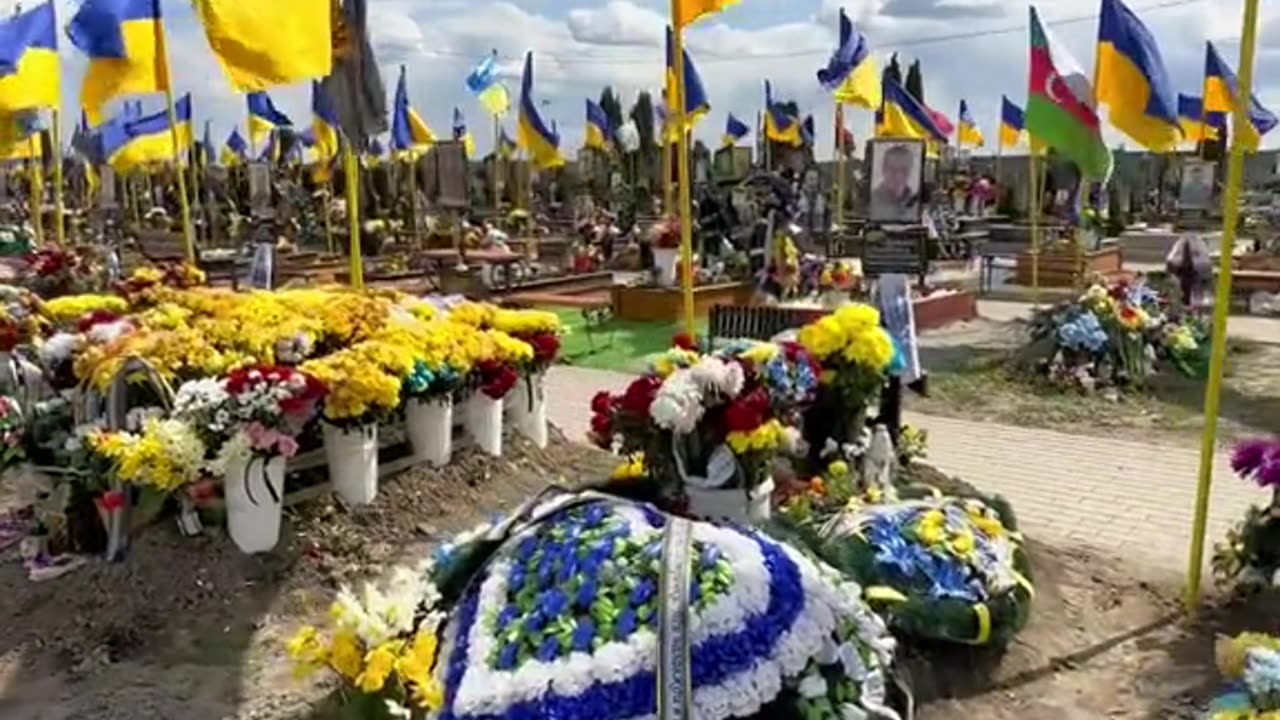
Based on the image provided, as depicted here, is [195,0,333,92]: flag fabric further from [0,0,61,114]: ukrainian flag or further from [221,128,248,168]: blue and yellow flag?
[221,128,248,168]: blue and yellow flag

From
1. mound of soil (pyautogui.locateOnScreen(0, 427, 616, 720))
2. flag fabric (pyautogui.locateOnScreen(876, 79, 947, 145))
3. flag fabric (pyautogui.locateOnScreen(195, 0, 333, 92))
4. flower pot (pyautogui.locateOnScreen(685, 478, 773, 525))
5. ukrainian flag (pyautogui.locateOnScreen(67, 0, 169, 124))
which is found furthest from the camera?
flag fabric (pyautogui.locateOnScreen(876, 79, 947, 145))

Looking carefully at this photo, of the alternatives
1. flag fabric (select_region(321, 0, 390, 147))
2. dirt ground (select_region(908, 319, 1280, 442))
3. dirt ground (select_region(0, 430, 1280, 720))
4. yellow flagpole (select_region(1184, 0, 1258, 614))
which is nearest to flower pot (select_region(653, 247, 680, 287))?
dirt ground (select_region(908, 319, 1280, 442))

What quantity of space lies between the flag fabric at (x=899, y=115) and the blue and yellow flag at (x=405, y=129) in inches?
378

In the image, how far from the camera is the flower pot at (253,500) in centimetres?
654

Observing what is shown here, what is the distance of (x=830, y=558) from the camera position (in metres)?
5.25

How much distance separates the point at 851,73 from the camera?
19609 mm

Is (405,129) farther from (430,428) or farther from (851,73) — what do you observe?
(430,428)

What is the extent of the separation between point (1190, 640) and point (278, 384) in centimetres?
447

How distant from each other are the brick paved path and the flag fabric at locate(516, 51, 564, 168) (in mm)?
15254

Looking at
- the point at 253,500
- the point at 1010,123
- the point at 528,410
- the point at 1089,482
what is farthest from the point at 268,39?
the point at 1010,123

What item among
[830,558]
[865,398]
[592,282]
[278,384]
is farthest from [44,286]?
[830,558]

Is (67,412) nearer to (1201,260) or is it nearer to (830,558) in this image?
(830,558)

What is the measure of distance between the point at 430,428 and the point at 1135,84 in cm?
856

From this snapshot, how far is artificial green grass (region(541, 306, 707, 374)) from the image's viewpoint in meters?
13.9
